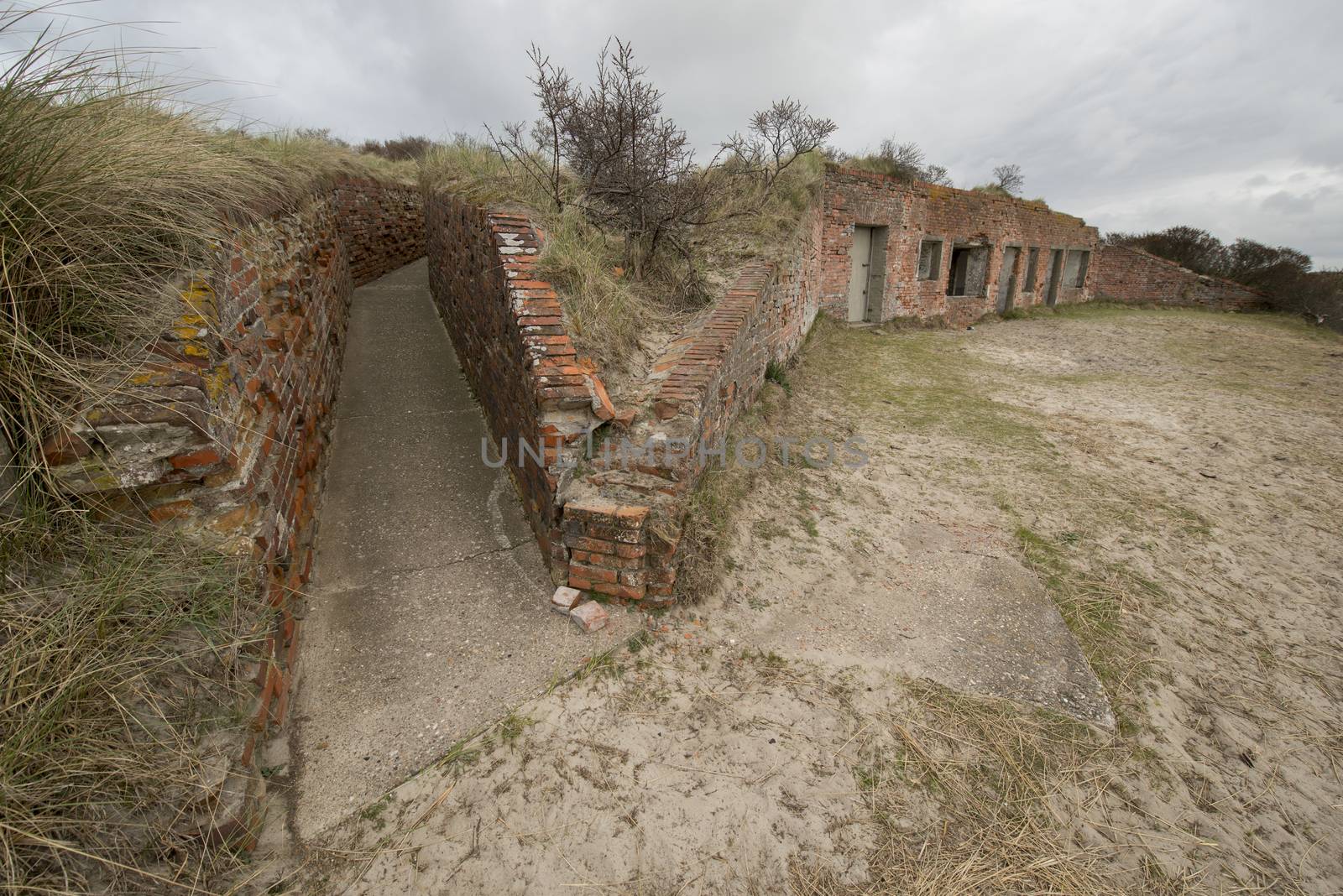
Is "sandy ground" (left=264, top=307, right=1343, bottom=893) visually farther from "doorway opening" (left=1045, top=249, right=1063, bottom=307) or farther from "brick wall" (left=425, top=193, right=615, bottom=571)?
"doorway opening" (left=1045, top=249, right=1063, bottom=307)

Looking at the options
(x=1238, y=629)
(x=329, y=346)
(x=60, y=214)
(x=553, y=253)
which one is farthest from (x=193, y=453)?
(x=1238, y=629)

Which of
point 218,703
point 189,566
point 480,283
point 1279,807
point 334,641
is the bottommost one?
point 1279,807

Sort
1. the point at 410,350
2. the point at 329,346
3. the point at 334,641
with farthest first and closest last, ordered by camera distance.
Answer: the point at 410,350, the point at 329,346, the point at 334,641

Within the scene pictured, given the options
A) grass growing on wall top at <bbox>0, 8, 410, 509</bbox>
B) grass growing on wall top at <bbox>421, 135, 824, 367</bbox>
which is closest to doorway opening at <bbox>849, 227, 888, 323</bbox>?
grass growing on wall top at <bbox>421, 135, 824, 367</bbox>

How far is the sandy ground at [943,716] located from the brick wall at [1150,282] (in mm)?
15968

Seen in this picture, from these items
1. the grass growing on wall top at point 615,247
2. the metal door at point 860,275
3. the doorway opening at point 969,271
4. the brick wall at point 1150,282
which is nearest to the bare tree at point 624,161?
the grass growing on wall top at point 615,247

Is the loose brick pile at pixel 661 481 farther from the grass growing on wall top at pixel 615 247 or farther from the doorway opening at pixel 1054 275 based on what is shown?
the doorway opening at pixel 1054 275

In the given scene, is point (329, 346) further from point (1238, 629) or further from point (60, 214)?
point (1238, 629)

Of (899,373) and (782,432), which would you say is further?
(899,373)

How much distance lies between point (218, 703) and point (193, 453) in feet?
2.83

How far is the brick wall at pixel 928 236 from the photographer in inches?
373

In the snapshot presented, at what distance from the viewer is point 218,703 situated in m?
1.75

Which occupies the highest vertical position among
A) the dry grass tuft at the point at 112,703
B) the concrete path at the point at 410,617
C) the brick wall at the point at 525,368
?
the brick wall at the point at 525,368

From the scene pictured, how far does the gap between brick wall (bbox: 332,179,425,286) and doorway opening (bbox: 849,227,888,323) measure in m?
7.63
